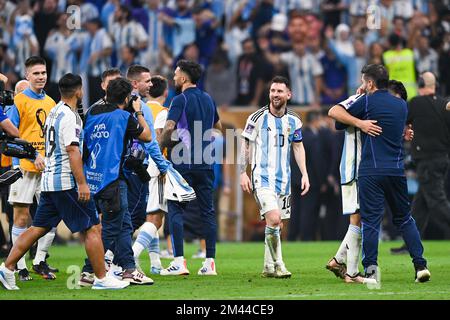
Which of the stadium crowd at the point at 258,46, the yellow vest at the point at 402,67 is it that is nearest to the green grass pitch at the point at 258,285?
the stadium crowd at the point at 258,46

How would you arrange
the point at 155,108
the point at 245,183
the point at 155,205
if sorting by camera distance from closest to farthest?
1. the point at 245,183
2. the point at 155,205
3. the point at 155,108

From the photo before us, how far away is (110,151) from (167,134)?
191cm

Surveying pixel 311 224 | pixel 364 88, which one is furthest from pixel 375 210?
pixel 311 224

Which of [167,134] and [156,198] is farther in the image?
[156,198]

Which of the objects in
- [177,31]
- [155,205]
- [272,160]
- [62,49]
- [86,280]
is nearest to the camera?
[86,280]

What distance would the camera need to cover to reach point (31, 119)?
504 inches

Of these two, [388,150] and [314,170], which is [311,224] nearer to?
[314,170]

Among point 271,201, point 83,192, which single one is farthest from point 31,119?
point 271,201

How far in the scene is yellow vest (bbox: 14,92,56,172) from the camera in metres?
12.8

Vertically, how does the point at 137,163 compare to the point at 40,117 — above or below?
below

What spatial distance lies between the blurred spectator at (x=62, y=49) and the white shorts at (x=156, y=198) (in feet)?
31.8

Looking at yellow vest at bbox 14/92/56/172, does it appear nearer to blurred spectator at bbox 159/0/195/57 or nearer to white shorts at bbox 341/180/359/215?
white shorts at bbox 341/180/359/215

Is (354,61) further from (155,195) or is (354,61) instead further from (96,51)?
(155,195)

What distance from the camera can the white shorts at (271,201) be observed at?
1234 centimetres
